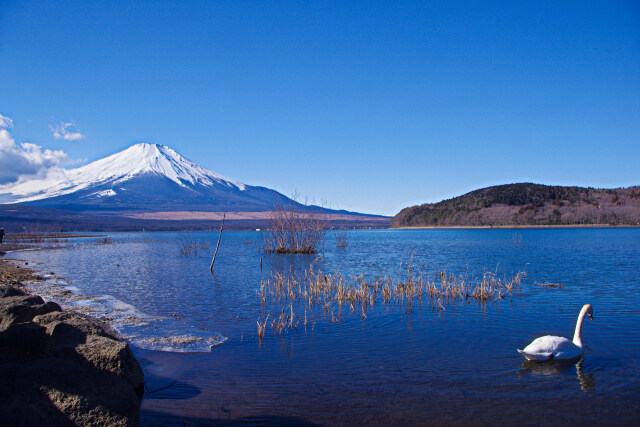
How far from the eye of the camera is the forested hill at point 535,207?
88.3 meters

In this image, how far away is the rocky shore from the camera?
415cm

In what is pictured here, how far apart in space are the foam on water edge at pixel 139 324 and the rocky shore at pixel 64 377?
9.26 ft

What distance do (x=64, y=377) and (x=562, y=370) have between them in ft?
22.9

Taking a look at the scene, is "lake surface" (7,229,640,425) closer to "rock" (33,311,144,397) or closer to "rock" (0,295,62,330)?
"rock" (33,311,144,397)

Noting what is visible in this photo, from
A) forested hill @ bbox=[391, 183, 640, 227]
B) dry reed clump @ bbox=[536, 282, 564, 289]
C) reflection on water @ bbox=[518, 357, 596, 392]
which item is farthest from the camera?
forested hill @ bbox=[391, 183, 640, 227]

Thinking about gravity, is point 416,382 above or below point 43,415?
below

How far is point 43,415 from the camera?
412 centimetres

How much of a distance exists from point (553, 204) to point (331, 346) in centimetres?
10122

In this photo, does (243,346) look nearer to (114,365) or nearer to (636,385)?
(114,365)

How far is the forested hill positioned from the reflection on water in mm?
92534

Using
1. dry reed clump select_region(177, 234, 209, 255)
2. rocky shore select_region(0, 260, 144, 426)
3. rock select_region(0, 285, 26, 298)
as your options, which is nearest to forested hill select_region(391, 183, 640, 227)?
dry reed clump select_region(177, 234, 209, 255)

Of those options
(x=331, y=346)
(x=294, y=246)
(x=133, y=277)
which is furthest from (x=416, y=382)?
(x=294, y=246)

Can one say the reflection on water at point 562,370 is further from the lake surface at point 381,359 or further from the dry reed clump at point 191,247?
the dry reed clump at point 191,247

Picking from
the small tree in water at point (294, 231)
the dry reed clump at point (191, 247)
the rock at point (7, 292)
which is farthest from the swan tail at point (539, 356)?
the dry reed clump at point (191, 247)
